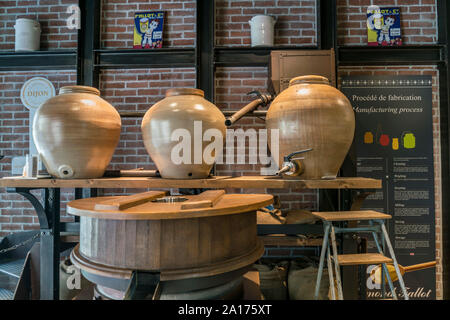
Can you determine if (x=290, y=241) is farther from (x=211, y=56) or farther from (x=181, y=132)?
(x=211, y=56)

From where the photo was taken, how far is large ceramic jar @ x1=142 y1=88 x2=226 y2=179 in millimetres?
1752

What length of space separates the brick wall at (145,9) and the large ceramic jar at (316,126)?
5.79 feet

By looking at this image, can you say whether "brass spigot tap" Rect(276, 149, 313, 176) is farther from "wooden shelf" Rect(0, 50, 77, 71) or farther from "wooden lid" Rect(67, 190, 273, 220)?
"wooden shelf" Rect(0, 50, 77, 71)

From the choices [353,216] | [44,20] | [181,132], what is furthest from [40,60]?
[353,216]

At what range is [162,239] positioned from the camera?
1.30m

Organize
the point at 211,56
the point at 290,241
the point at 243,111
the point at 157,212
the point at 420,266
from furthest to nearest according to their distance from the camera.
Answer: the point at 211,56 → the point at 420,266 → the point at 290,241 → the point at 243,111 → the point at 157,212

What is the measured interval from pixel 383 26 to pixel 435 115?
1.08 m

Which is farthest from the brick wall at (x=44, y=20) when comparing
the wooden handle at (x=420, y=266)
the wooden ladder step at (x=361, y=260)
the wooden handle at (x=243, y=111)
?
the wooden handle at (x=420, y=266)

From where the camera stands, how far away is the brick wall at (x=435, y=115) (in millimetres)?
2951

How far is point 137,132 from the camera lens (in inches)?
123

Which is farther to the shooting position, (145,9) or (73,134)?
(145,9)

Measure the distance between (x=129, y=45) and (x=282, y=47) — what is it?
5.42ft

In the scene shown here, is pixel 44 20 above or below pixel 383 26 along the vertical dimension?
above
